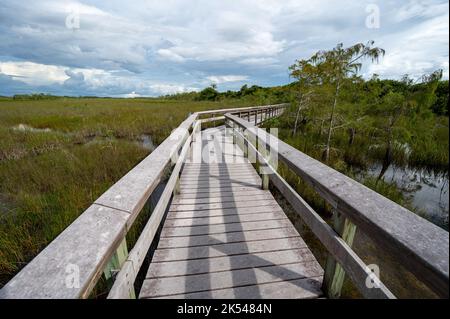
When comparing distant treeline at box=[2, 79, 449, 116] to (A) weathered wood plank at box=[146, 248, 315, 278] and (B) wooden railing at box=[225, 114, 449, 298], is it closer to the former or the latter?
(B) wooden railing at box=[225, 114, 449, 298]

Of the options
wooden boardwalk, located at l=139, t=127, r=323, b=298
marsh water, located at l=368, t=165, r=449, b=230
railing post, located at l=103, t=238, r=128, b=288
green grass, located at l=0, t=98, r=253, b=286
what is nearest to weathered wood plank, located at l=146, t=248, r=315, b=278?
wooden boardwalk, located at l=139, t=127, r=323, b=298

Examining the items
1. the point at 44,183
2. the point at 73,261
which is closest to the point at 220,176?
the point at 73,261

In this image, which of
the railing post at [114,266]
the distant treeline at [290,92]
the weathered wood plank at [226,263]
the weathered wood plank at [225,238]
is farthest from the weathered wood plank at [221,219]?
the distant treeline at [290,92]

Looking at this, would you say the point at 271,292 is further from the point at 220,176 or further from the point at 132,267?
the point at 220,176

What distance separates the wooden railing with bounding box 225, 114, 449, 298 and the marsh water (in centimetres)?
424

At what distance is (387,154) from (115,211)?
364 inches

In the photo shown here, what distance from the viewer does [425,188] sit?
591 centimetres

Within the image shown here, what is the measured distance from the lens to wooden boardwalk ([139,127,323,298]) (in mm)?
1765

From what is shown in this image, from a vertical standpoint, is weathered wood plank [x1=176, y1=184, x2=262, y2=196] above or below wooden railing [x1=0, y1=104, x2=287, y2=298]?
below

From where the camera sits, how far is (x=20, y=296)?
0.67 m

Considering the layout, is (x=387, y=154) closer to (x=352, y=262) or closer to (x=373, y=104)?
(x=373, y=104)
